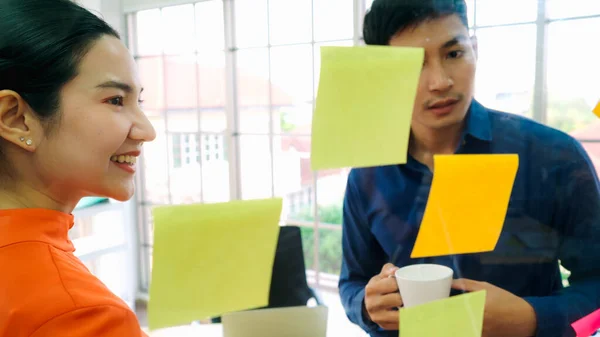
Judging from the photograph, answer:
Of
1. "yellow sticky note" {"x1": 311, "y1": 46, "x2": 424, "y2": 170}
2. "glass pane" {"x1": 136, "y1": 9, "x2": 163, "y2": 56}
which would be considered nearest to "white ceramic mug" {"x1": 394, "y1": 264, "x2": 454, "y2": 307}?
"yellow sticky note" {"x1": 311, "y1": 46, "x2": 424, "y2": 170}

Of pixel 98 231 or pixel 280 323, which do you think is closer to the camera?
pixel 280 323

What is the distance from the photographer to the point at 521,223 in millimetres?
421

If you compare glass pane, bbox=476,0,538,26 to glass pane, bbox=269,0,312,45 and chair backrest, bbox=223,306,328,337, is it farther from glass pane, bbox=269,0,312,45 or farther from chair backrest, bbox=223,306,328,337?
chair backrest, bbox=223,306,328,337

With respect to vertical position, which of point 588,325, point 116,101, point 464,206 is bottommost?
point 588,325

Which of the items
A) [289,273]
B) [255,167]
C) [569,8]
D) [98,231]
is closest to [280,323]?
[289,273]

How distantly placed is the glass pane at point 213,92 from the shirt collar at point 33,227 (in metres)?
0.18

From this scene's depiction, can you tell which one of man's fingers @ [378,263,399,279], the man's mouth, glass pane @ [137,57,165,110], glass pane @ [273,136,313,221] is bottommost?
man's fingers @ [378,263,399,279]

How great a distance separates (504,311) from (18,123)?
1.60ft

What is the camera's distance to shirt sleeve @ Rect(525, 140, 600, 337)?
0.40m

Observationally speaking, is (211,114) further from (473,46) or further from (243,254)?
(473,46)

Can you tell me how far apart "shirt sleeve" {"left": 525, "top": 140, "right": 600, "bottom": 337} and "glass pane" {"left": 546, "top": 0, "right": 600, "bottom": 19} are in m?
0.11

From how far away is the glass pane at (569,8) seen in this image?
1.23ft

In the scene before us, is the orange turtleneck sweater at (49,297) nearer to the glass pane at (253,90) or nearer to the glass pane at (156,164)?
the glass pane at (156,164)

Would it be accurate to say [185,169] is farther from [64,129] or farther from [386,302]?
[386,302]
